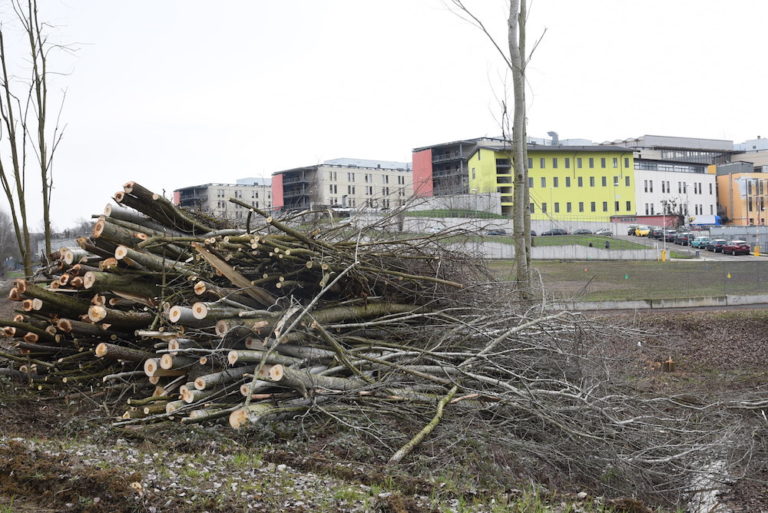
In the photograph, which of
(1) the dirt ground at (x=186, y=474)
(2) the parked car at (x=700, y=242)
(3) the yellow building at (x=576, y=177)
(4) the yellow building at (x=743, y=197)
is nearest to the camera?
(1) the dirt ground at (x=186, y=474)

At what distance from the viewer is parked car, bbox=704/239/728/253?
2101 inches

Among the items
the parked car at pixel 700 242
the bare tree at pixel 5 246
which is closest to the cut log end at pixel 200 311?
the bare tree at pixel 5 246

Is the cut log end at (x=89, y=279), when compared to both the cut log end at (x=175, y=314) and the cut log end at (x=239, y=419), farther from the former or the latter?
the cut log end at (x=239, y=419)

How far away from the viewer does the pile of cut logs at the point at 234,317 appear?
305 inches

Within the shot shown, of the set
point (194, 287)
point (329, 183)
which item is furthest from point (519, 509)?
point (329, 183)

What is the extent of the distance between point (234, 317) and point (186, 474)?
2.72 metres

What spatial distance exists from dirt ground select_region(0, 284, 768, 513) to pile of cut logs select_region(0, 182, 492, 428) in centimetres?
43

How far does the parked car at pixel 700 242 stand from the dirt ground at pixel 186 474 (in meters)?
50.9

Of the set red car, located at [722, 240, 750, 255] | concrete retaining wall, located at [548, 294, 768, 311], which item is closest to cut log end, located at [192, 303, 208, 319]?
concrete retaining wall, located at [548, 294, 768, 311]

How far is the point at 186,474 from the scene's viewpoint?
558 cm

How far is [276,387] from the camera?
7.97m

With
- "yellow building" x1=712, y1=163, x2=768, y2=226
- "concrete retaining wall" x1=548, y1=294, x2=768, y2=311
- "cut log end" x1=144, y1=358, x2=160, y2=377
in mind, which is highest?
"yellow building" x1=712, y1=163, x2=768, y2=226

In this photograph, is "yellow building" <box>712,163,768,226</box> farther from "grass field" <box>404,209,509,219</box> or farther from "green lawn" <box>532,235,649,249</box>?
"grass field" <box>404,209,509,219</box>

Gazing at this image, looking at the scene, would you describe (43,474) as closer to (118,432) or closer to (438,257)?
(118,432)
